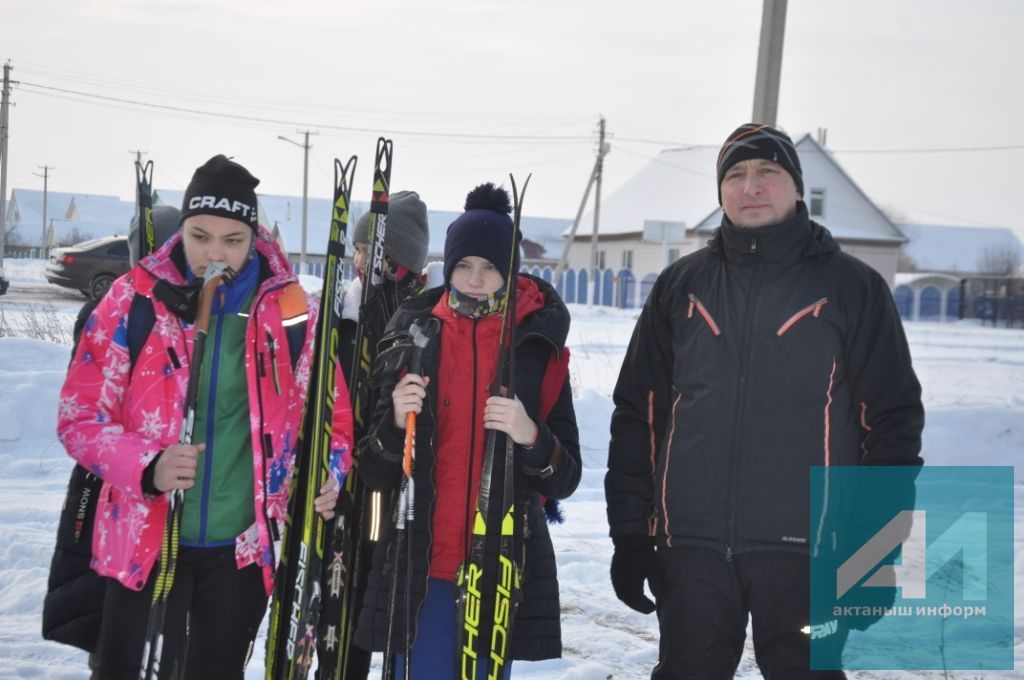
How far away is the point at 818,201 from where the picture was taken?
3950 cm

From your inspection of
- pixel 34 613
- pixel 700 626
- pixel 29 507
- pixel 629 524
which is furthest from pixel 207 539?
pixel 29 507

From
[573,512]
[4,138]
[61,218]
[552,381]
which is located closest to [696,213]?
[4,138]

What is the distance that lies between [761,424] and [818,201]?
3942cm

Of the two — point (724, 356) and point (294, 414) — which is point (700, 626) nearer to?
point (724, 356)

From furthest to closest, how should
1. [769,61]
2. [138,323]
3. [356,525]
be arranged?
1. [769,61]
2. [356,525]
3. [138,323]

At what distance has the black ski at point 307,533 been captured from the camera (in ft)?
8.81

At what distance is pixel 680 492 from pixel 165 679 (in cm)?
153

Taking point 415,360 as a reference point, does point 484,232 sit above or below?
above

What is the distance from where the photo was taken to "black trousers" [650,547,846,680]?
2557 mm

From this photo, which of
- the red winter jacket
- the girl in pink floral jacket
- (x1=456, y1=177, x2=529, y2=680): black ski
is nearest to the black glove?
(x1=456, y1=177, x2=529, y2=680): black ski

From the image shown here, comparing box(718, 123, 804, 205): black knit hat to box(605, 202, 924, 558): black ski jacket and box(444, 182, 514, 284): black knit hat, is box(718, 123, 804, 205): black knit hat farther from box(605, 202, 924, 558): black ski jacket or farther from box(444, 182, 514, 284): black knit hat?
box(444, 182, 514, 284): black knit hat

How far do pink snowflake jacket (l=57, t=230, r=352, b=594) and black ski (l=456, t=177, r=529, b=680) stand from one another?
56cm

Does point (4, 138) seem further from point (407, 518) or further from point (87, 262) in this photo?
point (407, 518)

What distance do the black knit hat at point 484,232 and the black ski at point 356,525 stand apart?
0.45m
